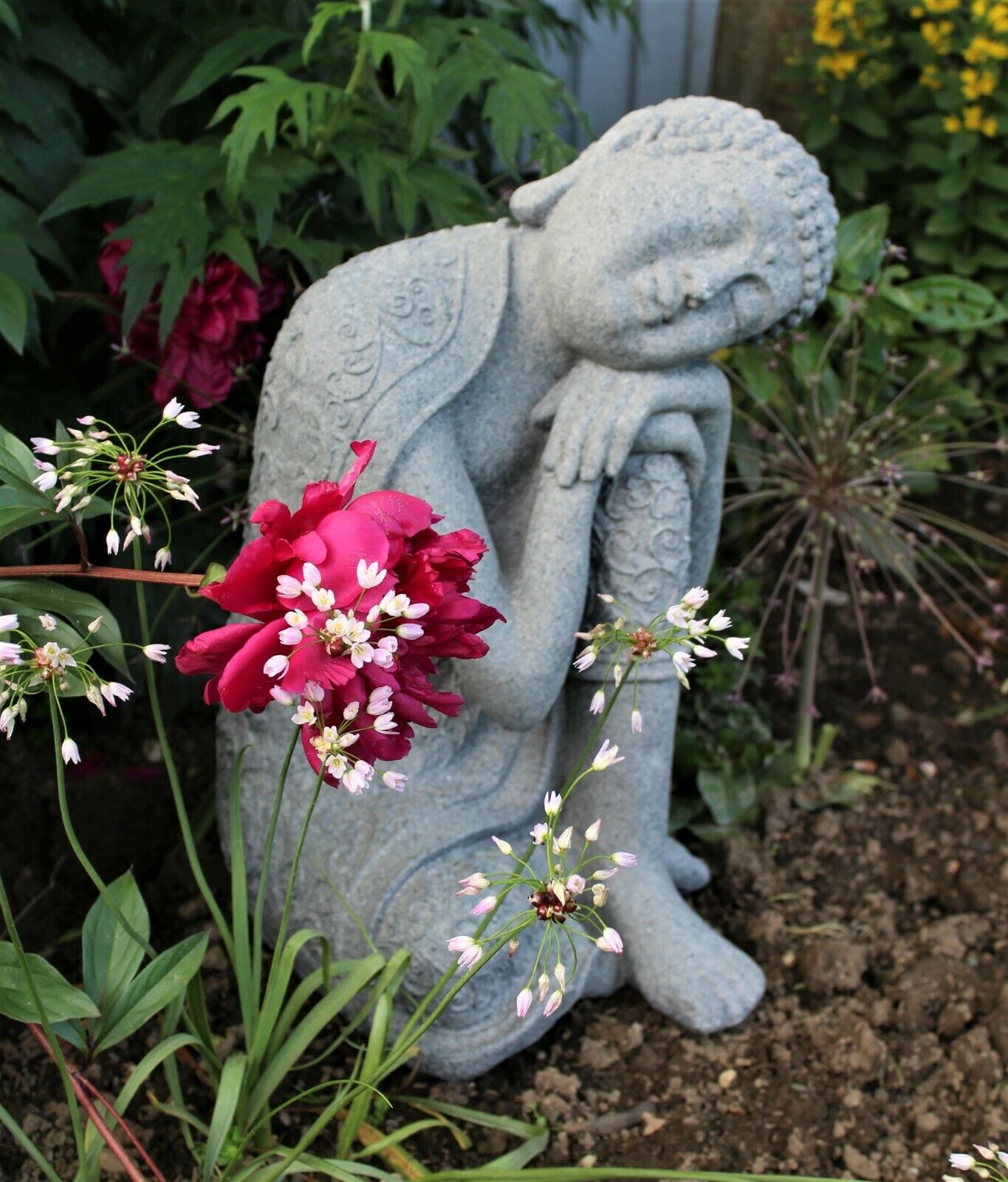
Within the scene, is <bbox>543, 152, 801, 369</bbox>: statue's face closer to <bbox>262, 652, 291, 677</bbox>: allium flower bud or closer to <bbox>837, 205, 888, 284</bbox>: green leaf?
<bbox>262, 652, 291, 677</bbox>: allium flower bud

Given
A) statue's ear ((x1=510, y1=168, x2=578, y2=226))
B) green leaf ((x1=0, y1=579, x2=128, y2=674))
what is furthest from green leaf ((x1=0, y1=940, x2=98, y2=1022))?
statue's ear ((x1=510, y1=168, x2=578, y2=226))

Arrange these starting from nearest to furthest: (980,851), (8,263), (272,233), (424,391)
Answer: (424,391) → (8,263) → (272,233) → (980,851)

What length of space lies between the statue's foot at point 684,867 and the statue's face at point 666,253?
3.21ft

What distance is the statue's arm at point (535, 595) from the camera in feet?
6.09

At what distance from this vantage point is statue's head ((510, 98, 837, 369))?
175 cm

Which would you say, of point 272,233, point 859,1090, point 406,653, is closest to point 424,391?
point 272,233

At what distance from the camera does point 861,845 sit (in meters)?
2.66

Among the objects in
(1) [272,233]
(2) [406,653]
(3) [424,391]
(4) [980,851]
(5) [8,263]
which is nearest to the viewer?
(2) [406,653]

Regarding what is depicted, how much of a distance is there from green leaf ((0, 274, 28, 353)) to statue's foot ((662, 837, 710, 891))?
4.47 feet

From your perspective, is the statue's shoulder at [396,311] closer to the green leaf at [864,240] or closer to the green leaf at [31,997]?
the green leaf at [31,997]

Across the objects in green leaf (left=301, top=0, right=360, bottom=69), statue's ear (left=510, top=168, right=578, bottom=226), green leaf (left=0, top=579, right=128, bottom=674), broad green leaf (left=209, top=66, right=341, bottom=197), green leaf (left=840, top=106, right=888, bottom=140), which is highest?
green leaf (left=301, top=0, right=360, bottom=69)

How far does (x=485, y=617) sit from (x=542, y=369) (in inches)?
31.2

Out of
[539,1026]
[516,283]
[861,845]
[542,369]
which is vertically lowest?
[861,845]

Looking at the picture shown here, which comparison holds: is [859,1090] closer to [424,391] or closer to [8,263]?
[424,391]
